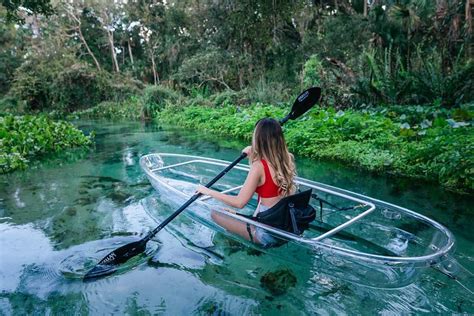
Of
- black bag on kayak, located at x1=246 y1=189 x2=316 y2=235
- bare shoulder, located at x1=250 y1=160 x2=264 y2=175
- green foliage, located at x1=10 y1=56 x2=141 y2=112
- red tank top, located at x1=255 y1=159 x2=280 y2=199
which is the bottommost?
black bag on kayak, located at x1=246 y1=189 x2=316 y2=235

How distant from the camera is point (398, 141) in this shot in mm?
6117

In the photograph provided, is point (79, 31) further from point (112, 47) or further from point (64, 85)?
point (64, 85)

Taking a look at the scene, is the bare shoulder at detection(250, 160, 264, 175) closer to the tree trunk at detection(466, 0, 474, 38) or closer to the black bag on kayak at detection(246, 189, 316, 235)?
the black bag on kayak at detection(246, 189, 316, 235)

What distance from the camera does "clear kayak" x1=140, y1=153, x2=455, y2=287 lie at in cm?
239

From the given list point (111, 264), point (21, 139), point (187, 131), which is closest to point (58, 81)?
point (187, 131)

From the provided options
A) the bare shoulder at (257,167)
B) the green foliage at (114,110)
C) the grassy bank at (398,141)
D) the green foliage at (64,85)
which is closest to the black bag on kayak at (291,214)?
the bare shoulder at (257,167)

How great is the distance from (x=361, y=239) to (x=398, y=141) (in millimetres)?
3316

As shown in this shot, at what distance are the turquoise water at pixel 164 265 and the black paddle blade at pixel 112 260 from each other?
8 centimetres


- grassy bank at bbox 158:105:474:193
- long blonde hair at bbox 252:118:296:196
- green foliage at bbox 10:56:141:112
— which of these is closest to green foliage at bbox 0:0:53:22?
grassy bank at bbox 158:105:474:193

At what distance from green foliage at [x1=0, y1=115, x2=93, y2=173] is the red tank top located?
18.6 ft

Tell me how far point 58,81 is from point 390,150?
19.6 metres

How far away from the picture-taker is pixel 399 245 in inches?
128

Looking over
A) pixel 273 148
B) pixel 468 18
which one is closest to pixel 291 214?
pixel 273 148

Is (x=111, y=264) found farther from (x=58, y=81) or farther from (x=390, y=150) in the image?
(x=58, y=81)
